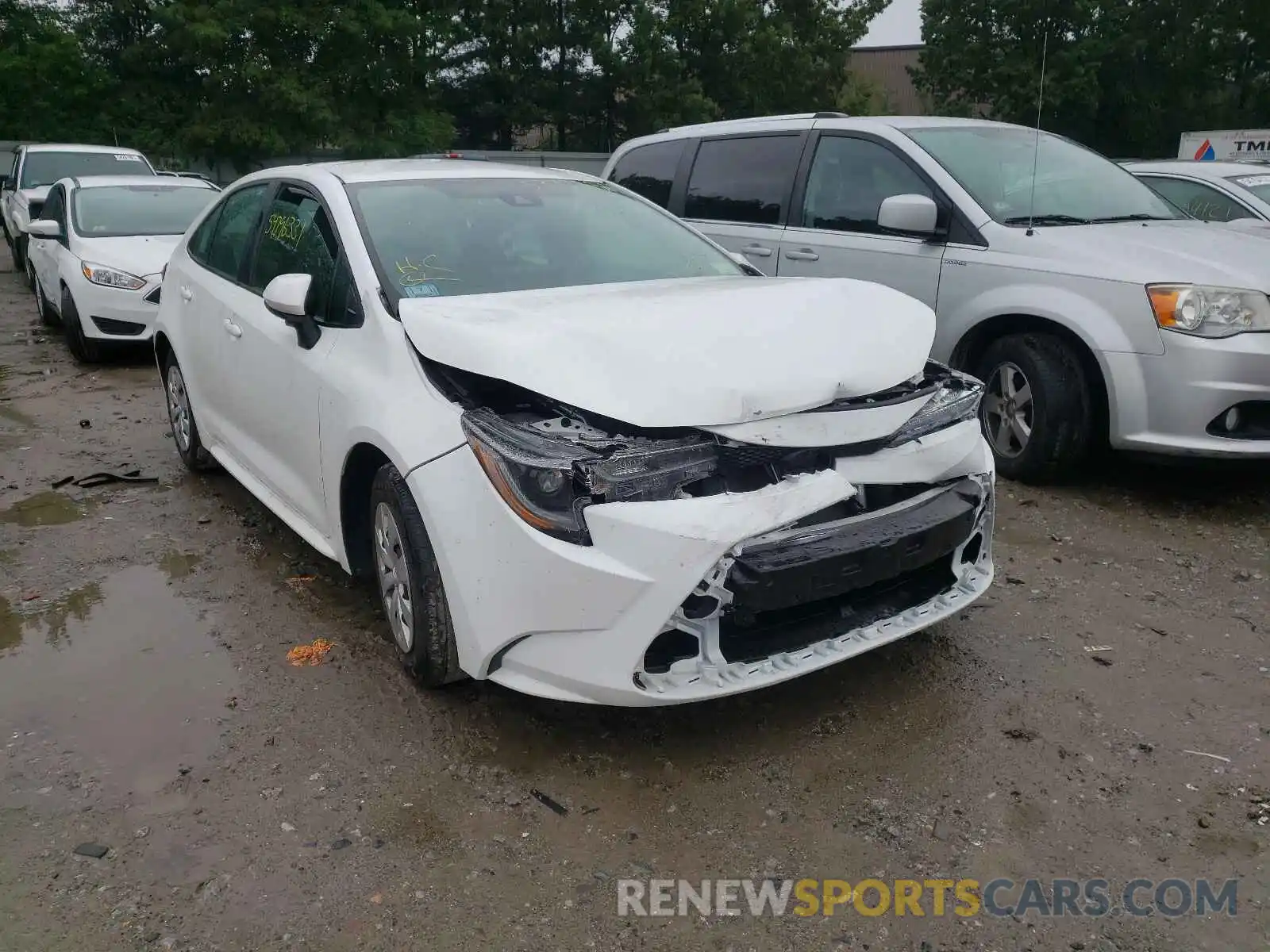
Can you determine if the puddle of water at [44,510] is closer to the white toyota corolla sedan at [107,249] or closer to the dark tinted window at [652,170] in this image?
the white toyota corolla sedan at [107,249]

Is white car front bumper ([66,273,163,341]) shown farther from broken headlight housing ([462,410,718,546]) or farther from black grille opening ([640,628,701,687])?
black grille opening ([640,628,701,687])

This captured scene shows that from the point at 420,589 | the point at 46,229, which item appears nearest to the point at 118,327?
the point at 46,229

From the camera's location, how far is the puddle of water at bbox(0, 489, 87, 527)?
16.7ft

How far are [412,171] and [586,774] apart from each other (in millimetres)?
2530

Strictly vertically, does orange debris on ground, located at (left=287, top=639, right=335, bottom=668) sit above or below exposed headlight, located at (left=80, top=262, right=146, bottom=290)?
below

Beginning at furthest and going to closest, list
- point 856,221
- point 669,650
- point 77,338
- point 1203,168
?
point 1203,168, point 77,338, point 856,221, point 669,650

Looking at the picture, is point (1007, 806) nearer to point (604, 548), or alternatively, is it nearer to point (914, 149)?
point (604, 548)

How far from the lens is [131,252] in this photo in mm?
8742

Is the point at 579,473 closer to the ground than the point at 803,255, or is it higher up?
closer to the ground

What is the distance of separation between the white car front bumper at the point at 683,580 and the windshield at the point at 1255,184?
740cm

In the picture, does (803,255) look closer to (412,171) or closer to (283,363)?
(412,171)

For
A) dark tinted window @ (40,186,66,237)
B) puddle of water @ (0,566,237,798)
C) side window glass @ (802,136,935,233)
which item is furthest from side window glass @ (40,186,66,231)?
side window glass @ (802,136,935,233)

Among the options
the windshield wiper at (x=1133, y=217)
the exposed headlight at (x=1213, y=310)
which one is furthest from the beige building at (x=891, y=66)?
the exposed headlight at (x=1213, y=310)

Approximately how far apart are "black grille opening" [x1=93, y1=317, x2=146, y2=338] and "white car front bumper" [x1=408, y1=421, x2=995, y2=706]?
21.3 feet
